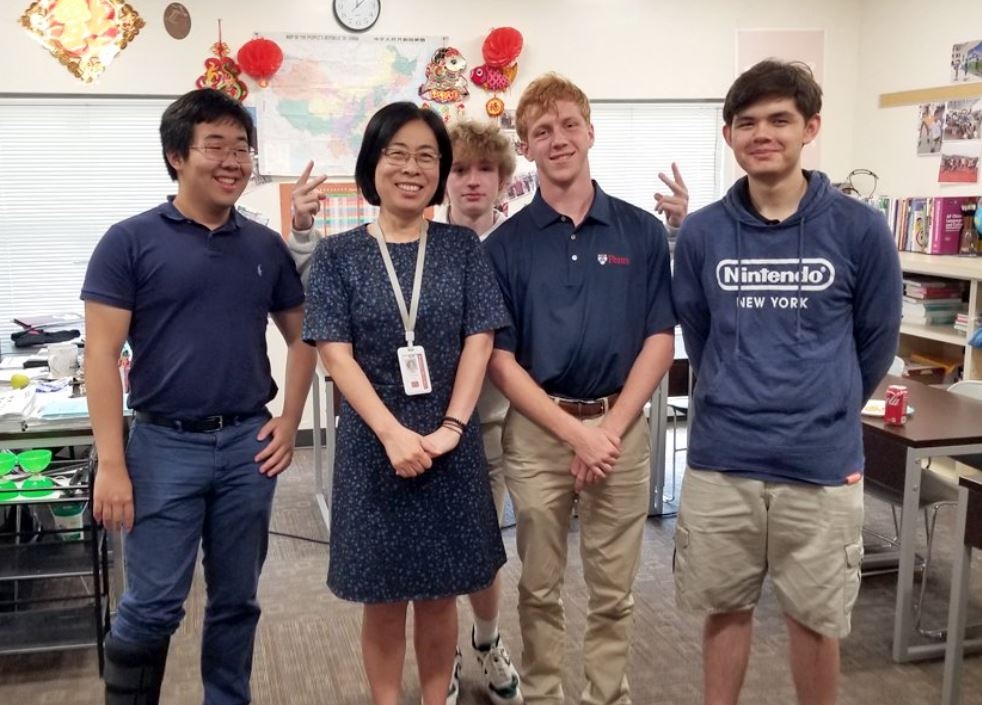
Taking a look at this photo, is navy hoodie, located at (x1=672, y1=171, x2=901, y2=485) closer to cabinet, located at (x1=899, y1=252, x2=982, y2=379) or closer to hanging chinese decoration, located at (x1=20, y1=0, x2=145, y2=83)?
cabinet, located at (x1=899, y1=252, x2=982, y2=379)

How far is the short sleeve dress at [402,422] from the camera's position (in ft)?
6.01

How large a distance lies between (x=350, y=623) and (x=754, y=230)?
187 cm

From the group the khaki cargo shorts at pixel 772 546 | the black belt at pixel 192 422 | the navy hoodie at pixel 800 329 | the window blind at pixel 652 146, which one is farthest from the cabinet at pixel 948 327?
the black belt at pixel 192 422

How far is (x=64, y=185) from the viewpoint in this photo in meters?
4.75

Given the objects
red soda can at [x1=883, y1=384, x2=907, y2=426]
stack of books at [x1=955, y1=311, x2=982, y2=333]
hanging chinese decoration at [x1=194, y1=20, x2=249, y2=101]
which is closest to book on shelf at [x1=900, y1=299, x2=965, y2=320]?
stack of books at [x1=955, y1=311, x2=982, y2=333]

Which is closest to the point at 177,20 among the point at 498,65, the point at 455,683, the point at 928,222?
the point at 498,65

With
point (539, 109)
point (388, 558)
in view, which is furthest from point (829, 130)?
point (388, 558)

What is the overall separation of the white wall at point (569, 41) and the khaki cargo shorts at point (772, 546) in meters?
3.40

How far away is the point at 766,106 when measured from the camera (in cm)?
181

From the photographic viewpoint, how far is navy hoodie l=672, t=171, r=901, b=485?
181 cm

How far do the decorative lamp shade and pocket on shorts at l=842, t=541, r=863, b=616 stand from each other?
12.1 ft

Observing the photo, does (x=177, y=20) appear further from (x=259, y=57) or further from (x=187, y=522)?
(x=187, y=522)

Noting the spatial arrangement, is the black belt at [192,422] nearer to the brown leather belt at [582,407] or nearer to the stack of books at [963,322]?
the brown leather belt at [582,407]

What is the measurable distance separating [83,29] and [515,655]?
3733mm
